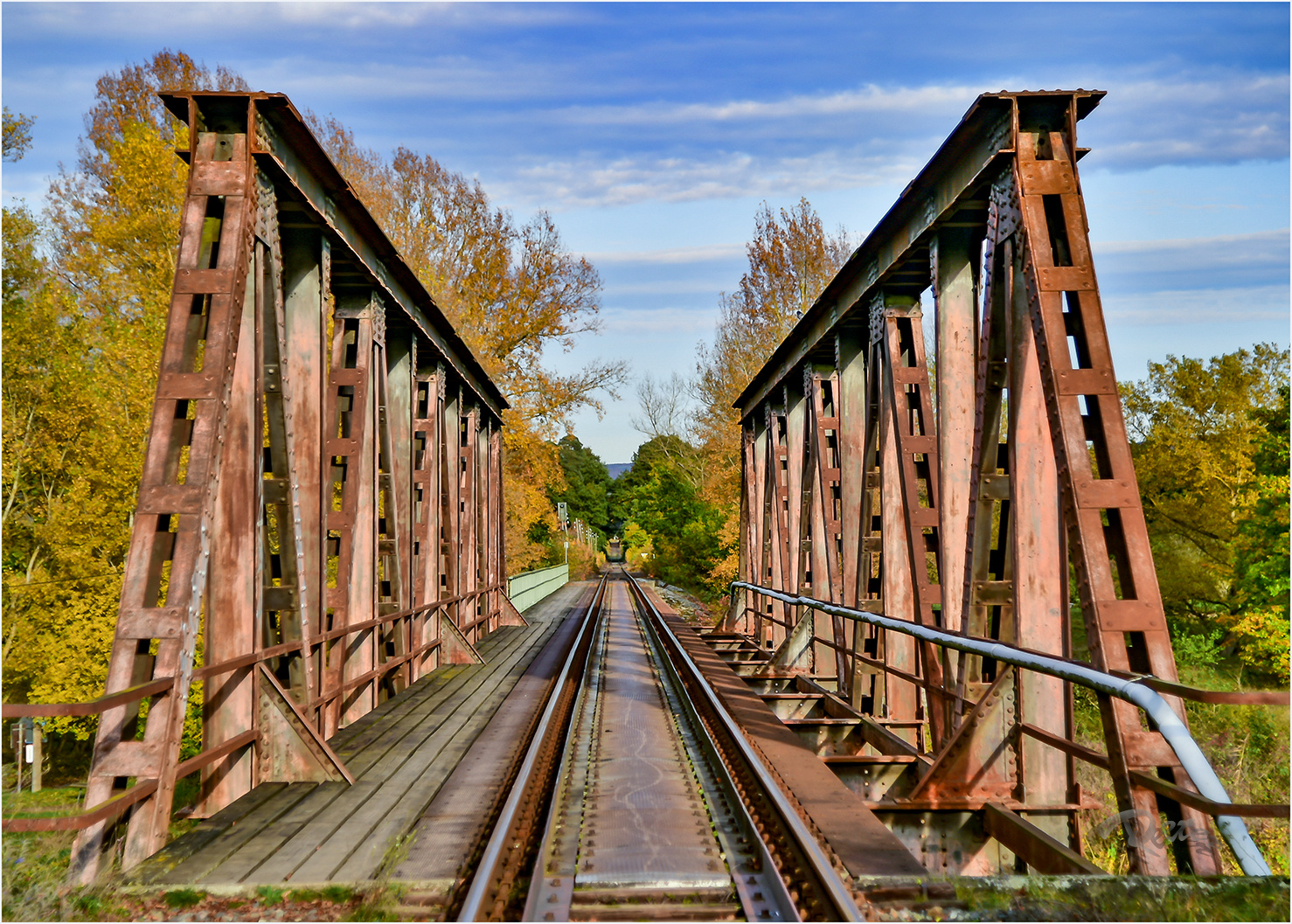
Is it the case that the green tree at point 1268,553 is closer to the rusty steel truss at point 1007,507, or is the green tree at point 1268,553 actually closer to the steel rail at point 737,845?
the rusty steel truss at point 1007,507

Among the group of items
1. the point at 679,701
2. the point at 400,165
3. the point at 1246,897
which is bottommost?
the point at 679,701

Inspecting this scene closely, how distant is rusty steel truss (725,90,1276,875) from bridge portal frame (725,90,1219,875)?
13 millimetres

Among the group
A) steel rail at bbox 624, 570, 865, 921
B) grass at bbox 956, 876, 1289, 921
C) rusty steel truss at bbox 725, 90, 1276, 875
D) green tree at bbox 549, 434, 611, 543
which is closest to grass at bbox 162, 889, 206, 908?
steel rail at bbox 624, 570, 865, 921

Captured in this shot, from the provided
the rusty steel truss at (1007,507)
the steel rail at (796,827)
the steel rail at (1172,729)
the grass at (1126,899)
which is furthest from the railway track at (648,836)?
the steel rail at (1172,729)

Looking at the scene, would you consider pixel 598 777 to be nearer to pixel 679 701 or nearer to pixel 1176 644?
pixel 679 701

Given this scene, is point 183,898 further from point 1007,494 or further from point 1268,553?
point 1268,553

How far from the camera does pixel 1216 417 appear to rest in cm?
2961

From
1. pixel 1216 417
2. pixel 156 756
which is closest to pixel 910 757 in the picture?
pixel 156 756

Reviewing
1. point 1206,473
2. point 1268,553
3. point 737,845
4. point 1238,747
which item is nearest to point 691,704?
point 737,845

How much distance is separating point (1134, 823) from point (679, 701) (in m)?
6.32

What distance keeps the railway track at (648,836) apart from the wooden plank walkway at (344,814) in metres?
0.66

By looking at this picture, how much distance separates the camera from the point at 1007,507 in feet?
18.0

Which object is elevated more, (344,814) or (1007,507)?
(1007,507)

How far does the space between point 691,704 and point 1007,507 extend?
15.2ft
